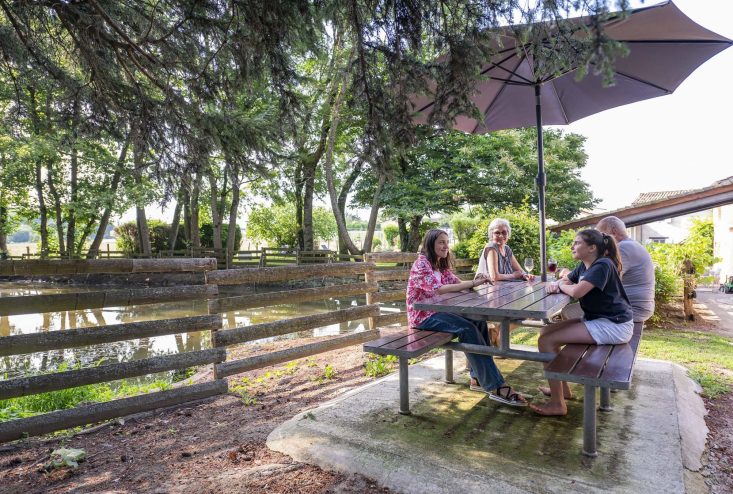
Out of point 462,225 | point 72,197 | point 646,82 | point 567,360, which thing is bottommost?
point 567,360

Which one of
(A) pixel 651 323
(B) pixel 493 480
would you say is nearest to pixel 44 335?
(B) pixel 493 480

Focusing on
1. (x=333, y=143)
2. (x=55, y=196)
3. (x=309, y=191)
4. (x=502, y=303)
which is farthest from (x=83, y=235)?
(x=502, y=303)

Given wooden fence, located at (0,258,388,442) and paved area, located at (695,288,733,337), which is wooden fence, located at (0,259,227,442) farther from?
paved area, located at (695,288,733,337)

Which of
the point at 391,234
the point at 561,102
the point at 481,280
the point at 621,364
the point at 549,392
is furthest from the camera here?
the point at 391,234

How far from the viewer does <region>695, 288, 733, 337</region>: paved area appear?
7.86m

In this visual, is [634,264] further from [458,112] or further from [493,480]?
[493,480]

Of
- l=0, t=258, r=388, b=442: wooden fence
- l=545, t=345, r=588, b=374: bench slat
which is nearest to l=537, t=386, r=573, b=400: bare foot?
l=545, t=345, r=588, b=374: bench slat

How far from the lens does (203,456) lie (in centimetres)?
289

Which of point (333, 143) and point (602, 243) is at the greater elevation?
point (333, 143)

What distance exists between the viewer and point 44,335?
3301 millimetres

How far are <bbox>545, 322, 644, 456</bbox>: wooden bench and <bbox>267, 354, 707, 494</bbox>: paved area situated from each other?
21cm

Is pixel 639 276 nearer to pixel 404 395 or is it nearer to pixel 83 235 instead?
pixel 404 395

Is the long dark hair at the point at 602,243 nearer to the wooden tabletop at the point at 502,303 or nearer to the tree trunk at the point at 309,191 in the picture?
the wooden tabletop at the point at 502,303

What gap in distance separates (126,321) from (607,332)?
41.0 feet
